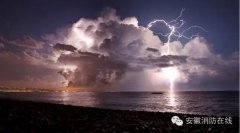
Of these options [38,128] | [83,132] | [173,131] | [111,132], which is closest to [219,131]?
[173,131]

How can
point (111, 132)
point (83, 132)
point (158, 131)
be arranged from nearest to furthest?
point (83, 132), point (111, 132), point (158, 131)

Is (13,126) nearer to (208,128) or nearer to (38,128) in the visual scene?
(38,128)

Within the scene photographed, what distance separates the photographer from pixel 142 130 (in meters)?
18.9

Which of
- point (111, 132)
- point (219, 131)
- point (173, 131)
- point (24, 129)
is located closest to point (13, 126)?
point (24, 129)

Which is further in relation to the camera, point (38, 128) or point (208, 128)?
point (208, 128)

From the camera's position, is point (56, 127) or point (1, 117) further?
point (1, 117)

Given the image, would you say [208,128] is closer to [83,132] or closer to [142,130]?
[142,130]

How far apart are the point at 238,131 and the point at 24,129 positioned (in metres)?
15.5

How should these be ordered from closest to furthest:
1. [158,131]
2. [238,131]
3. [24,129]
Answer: [24,129]
[158,131]
[238,131]

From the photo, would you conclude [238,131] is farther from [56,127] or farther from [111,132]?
[56,127]

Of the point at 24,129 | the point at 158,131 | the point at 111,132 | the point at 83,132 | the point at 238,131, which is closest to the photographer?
the point at 24,129

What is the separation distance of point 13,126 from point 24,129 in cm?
95

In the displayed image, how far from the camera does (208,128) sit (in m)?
21.9

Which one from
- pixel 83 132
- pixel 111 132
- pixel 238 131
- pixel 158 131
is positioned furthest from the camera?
pixel 238 131
